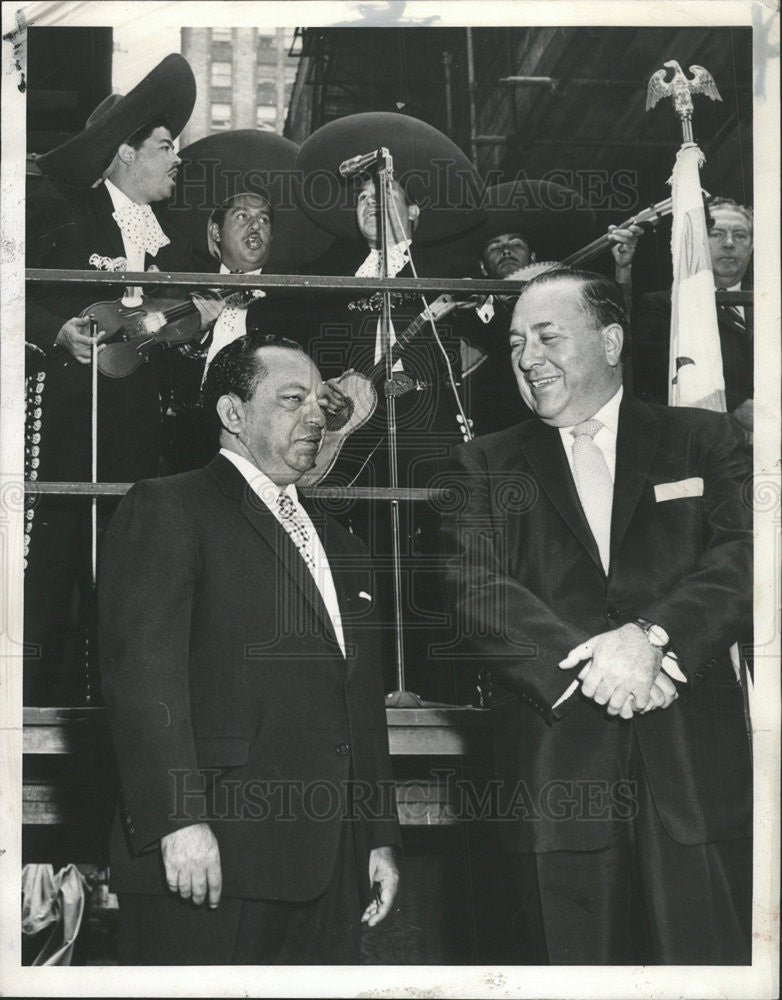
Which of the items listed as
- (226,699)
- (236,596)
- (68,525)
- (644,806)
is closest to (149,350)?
(68,525)

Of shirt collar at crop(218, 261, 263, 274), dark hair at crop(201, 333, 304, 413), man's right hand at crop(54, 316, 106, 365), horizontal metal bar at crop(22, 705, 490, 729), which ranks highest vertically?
shirt collar at crop(218, 261, 263, 274)

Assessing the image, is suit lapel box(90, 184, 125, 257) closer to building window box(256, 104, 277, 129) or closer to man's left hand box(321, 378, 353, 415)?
building window box(256, 104, 277, 129)

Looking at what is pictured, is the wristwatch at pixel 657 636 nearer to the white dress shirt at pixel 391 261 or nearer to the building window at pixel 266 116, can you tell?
the white dress shirt at pixel 391 261

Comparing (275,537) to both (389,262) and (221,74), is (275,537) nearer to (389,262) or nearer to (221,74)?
(389,262)

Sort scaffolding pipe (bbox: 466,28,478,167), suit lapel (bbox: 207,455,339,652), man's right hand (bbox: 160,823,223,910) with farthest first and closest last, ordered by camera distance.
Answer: scaffolding pipe (bbox: 466,28,478,167) → suit lapel (bbox: 207,455,339,652) → man's right hand (bbox: 160,823,223,910)

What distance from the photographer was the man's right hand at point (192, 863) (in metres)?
2.77

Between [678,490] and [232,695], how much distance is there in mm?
1227

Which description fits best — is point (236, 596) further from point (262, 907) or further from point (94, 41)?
point (94, 41)

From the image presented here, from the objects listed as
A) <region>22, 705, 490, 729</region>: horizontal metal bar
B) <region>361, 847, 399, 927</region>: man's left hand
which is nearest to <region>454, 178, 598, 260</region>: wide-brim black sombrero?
<region>22, 705, 490, 729</region>: horizontal metal bar

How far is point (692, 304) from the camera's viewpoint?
3.34 meters

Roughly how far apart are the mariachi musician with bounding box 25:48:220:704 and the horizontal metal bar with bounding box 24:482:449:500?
0.16 ft

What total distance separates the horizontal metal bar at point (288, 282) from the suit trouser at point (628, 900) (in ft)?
4.35

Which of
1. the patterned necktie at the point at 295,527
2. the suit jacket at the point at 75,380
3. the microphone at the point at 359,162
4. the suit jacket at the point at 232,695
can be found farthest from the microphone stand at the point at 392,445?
the suit jacket at the point at 75,380

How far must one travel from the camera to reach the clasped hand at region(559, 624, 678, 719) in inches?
116
